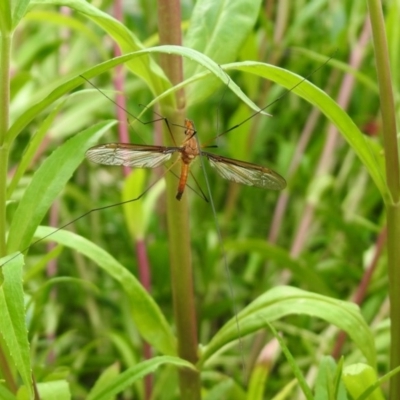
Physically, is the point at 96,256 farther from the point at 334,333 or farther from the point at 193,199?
the point at 193,199

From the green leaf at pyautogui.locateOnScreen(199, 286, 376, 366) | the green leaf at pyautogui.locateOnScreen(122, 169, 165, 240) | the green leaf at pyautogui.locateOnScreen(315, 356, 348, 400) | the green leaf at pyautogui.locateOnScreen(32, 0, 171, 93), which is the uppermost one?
the green leaf at pyautogui.locateOnScreen(32, 0, 171, 93)

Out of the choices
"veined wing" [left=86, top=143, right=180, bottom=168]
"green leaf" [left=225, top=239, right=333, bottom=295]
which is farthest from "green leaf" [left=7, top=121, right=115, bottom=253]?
"green leaf" [left=225, top=239, right=333, bottom=295]

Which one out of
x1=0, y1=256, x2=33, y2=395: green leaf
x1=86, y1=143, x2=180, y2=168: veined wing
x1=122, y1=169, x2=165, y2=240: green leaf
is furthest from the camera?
x1=122, y1=169, x2=165, y2=240: green leaf

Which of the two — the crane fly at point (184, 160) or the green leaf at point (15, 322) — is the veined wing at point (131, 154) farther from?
the green leaf at point (15, 322)

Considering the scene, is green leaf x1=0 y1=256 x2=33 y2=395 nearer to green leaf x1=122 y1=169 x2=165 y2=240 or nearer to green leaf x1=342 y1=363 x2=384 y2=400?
green leaf x1=342 y1=363 x2=384 y2=400

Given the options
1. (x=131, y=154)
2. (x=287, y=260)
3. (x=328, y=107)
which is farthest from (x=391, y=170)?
(x=287, y=260)

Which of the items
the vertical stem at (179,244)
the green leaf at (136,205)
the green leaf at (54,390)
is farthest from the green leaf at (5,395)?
the green leaf at (136,205)
